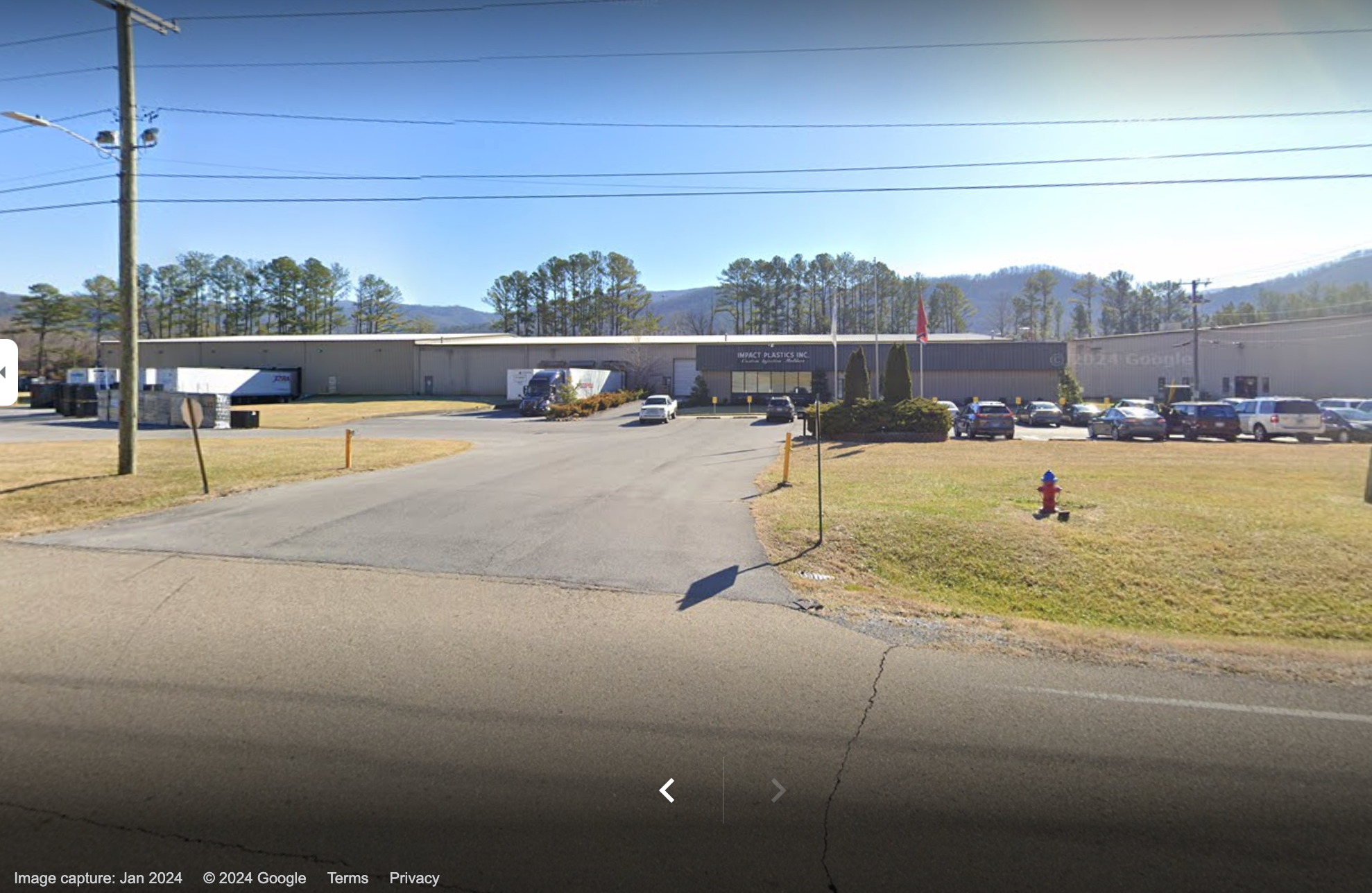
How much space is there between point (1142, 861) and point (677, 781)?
6.78 ft

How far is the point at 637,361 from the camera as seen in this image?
62500mm

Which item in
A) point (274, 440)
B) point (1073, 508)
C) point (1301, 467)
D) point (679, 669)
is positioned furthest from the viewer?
point (274, 440)

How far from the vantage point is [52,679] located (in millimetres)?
4617

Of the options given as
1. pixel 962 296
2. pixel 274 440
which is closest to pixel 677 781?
pixel 274 440

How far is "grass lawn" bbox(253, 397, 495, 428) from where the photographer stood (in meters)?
40.3

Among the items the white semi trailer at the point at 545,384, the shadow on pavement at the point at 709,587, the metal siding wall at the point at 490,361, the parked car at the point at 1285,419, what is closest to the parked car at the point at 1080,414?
the parked car at the point at 1285,419

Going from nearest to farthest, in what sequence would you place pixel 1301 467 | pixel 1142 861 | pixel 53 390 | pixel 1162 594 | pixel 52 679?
pixel 1142 861 → pixel 52 679 → pixel 1162 594 → pixel 1301 467 → pixel 53 390

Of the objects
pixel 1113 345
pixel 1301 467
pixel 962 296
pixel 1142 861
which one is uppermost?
pixel 962 296

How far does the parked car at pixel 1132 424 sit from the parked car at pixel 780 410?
16.1m

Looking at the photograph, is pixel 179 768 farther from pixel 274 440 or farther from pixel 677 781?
pixel 274 440

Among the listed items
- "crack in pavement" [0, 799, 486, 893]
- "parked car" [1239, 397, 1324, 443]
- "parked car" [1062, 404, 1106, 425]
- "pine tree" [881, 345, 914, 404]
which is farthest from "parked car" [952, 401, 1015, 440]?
"crack in pavement" [0, 799, 486, 893]

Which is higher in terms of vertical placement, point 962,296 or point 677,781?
point 962,296

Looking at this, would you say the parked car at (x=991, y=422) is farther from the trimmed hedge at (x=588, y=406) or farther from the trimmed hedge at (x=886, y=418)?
the trimmed hedge at (x=588, y=406)

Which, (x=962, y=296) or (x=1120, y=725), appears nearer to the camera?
(x=1120, y=725)
